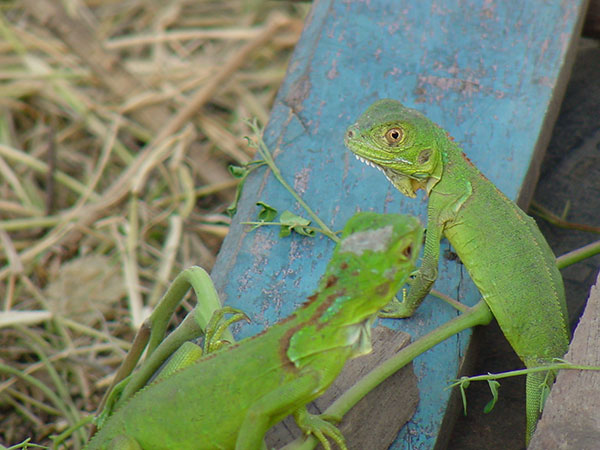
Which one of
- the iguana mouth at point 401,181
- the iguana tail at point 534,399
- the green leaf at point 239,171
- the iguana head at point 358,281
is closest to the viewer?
the iguana head at point 358,281

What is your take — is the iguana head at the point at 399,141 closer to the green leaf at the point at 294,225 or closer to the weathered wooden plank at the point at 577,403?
the green leaf at the point at 294,225

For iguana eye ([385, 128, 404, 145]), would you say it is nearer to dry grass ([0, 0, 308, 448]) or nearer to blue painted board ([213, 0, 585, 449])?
blue painted board ([213, 0, 585, 449])

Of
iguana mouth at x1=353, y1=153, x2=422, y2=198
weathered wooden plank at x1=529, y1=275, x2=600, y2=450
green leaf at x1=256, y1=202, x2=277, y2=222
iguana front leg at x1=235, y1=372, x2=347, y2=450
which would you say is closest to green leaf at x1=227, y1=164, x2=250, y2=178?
green leaf at x1=256, y1=202, x2=277, y2=222

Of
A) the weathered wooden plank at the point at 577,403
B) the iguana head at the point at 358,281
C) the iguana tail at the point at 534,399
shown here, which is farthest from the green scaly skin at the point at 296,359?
the iguana tail at the point at 534,399

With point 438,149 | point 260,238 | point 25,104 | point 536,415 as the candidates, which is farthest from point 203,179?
point 536,415

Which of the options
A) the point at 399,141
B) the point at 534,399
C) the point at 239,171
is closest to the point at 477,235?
the point at 399,141
